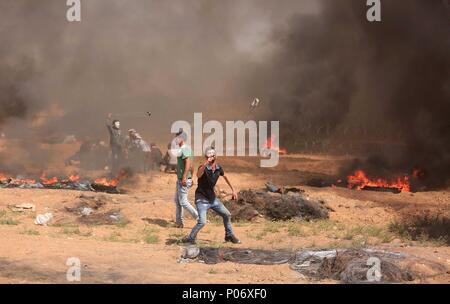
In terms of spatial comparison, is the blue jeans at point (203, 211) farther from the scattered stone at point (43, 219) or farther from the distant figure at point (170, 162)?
the distant figure at point (170, 162)

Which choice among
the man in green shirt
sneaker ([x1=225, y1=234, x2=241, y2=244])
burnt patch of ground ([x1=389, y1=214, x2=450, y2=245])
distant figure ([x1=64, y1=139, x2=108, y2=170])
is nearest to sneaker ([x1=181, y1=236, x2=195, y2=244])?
sneaker ([x1=225, y1=234, x2=241, y2=244])

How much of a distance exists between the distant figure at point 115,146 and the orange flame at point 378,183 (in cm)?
692

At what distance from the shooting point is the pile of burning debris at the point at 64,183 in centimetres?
Answer: 1611

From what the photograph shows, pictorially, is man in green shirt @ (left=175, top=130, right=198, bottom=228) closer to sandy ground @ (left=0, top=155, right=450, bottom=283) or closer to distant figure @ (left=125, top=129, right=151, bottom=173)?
sandy ground @ (left=0, top=155, right=450, bottom=283)

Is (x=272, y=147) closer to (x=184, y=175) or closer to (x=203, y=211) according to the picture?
(x=184, y=175)

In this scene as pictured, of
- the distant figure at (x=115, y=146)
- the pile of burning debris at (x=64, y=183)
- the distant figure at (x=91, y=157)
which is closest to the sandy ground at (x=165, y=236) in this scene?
the pile of burning debris at (x=64, y=183)

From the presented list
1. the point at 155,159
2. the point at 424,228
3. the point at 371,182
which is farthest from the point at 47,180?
the point at 424,228

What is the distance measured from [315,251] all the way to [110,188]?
8.11 m

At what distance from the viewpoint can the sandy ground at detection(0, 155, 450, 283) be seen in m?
8.13

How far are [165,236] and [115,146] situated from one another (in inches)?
291

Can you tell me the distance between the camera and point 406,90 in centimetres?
2138

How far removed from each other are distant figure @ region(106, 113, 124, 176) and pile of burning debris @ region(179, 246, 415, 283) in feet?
29.9

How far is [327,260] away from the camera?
28.2 feet
